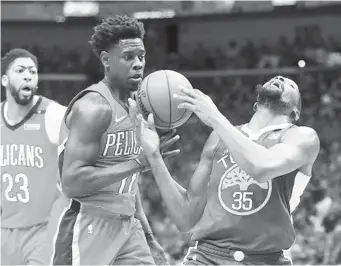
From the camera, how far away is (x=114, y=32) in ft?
13.8

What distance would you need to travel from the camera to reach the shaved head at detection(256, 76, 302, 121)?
3.67m

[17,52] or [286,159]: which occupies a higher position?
[17,52]

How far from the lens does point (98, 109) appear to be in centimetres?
396

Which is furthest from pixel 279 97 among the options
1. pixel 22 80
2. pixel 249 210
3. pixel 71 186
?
pixel 22 80

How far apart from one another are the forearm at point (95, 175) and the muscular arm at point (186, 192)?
247 millimetres

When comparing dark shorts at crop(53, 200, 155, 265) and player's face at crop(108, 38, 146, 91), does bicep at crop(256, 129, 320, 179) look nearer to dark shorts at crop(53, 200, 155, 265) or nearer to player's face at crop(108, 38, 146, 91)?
player's face at crop(108, 38, 146, 91)

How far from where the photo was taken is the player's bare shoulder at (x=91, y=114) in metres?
3.91

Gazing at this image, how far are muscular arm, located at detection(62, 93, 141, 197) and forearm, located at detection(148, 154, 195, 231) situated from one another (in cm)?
25

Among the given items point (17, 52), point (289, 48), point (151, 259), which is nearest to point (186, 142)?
point (289, 48)

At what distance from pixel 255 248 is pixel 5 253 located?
235cm

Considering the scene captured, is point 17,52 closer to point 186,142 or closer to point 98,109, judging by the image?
point 98,109

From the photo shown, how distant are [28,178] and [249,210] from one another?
2.25m

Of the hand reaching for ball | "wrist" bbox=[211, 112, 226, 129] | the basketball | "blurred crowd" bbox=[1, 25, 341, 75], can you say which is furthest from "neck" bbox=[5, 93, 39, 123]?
"blurred crowd" bbox=[1, 25, 341, 75]

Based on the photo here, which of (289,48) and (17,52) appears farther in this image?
(289,48)
